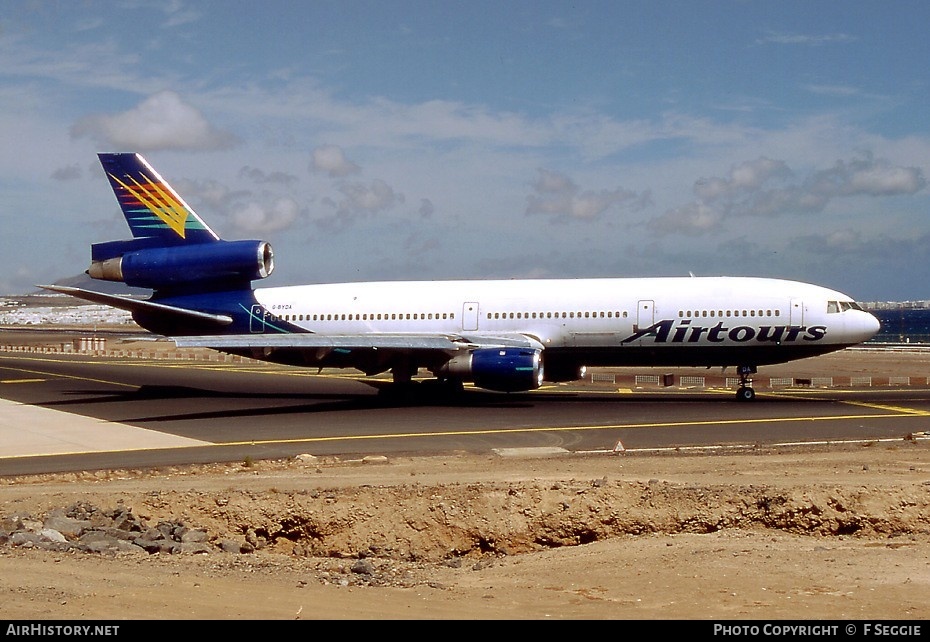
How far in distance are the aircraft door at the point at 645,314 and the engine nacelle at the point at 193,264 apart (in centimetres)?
1516

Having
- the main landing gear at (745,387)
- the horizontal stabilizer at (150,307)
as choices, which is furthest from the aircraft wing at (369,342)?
the main landing gear at (745,387)

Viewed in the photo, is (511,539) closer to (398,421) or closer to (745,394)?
(398,421)

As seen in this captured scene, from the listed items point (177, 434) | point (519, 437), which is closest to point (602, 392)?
point (519, 437)

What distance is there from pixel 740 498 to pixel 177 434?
1749 cm

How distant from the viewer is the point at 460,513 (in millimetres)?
16766

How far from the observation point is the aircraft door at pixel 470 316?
36188 millimetres

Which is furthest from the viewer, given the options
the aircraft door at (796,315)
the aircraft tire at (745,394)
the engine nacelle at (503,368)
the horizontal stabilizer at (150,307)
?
the horizontal stabilizer at (150,307)

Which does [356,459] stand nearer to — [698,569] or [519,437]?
[519,437]

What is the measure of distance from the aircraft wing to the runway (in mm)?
2278

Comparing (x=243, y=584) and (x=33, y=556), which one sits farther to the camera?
(x=33, y=556)

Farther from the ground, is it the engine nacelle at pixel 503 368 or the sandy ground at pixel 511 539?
the engine nacelle at pixel 503 368

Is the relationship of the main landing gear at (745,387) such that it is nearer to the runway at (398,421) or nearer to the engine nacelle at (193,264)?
the runway at (398,421)

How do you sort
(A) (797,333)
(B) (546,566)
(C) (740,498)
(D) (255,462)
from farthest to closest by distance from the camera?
(A) (797,333)
(D) (255,462)
(C) (740,498)
(B) (546,566)

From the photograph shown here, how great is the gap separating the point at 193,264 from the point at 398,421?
13.0 m
